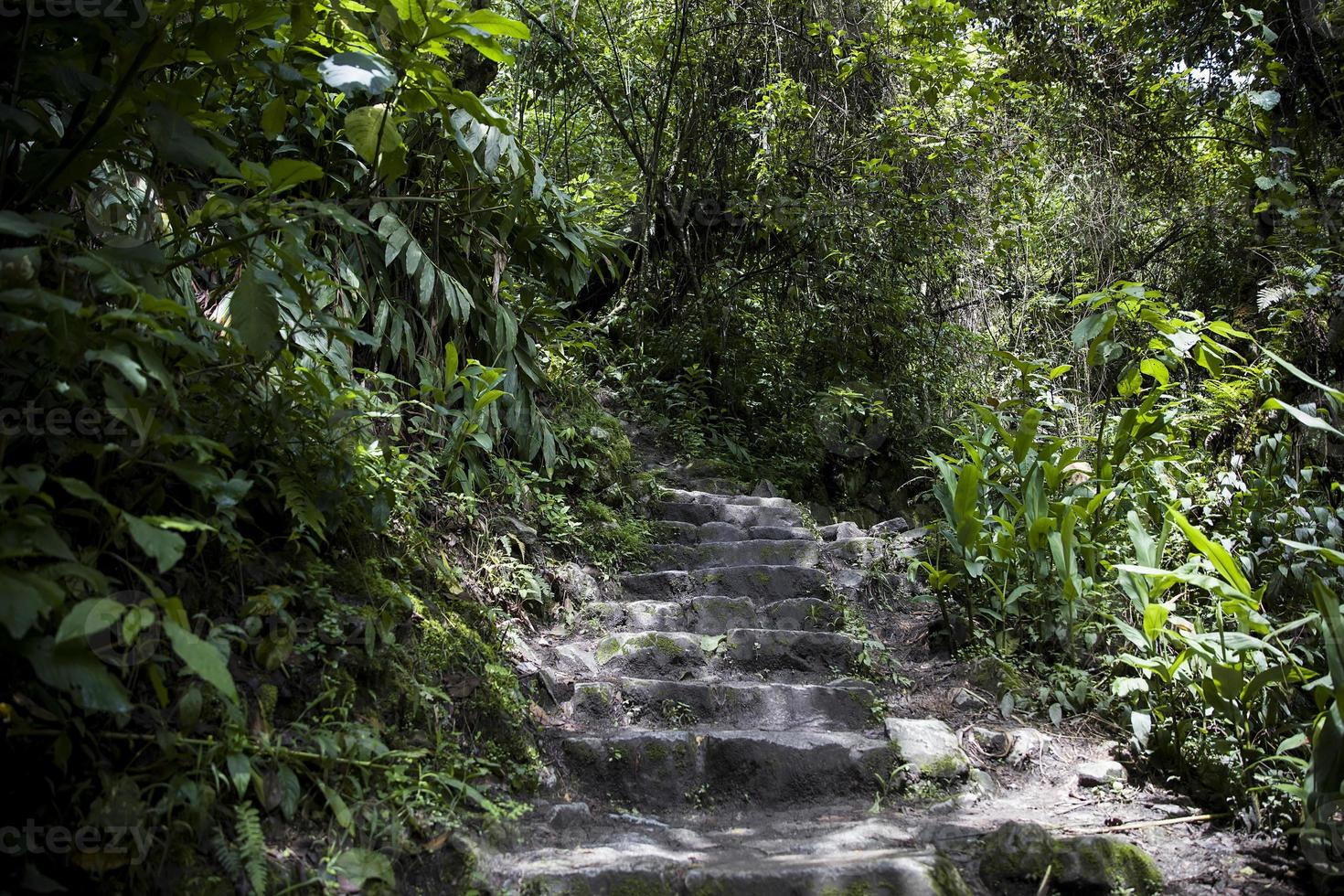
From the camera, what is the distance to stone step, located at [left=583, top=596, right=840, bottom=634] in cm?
378

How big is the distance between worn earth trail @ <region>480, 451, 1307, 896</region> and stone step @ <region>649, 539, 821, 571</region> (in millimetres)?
187

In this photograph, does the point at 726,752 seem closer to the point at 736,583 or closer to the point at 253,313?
the point at 736,583

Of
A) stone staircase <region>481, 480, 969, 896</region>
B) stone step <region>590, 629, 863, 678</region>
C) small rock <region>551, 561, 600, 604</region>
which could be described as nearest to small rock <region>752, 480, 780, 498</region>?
stone staircase <region>481, 480, 969, 896</region>

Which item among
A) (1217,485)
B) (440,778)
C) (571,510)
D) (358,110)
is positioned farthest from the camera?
(571,510)

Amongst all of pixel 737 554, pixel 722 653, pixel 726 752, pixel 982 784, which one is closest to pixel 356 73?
pixel 726 752

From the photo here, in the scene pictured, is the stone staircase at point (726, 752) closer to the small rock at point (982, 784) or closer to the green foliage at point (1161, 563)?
the small rock at point (982, 784)

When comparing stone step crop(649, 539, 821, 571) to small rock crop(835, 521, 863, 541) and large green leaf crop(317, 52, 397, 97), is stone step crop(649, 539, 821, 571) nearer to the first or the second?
small rock crop(835, 521, 863, 541)

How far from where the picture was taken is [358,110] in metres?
2.54

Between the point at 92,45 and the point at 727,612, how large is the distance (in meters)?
3.03

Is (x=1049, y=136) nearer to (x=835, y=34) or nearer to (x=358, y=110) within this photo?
(x=835, y=34)

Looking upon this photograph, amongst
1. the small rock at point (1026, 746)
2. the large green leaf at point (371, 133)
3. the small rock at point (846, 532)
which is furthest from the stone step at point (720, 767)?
the small rock at point (846, 532)

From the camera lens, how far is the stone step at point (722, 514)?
5.11 m

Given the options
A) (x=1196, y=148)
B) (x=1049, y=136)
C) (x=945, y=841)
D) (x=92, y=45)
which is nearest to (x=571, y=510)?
(x=945, y=841)

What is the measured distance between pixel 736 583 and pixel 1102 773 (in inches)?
74.5
